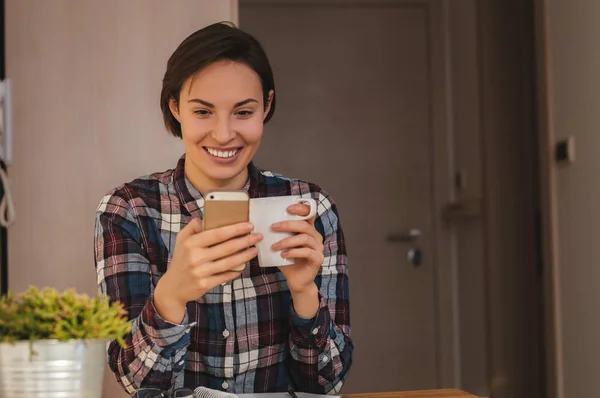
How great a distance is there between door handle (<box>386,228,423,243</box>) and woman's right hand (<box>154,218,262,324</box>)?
2.76 metres

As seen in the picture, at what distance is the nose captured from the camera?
1.41 m

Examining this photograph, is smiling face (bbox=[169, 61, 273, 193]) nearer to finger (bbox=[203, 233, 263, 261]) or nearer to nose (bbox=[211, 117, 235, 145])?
nose (bbox=[211, 117, 235, 145])

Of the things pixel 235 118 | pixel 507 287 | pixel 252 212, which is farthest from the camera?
pixel 507 287

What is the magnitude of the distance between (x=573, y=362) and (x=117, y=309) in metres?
2.06

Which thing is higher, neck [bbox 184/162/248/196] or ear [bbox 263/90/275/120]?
ear [bbox 263/90/275/120]

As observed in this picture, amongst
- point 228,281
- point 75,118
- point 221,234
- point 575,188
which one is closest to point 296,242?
point 221,234

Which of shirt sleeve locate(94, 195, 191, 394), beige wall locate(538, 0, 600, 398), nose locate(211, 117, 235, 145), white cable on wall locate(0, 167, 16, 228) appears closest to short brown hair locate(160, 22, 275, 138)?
nose locate(211, 117, 235, 145)

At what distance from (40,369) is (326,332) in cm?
70

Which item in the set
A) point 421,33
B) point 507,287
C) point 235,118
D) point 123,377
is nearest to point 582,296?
point 507,287

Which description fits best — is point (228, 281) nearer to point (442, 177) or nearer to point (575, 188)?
point (575, 188)

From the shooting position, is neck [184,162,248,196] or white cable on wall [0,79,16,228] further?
white cable on wall [0,79,16,228]

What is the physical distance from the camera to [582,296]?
246 centimetres

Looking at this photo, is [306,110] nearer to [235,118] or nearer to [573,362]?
[573,362]

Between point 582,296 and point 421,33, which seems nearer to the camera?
point 582,296
